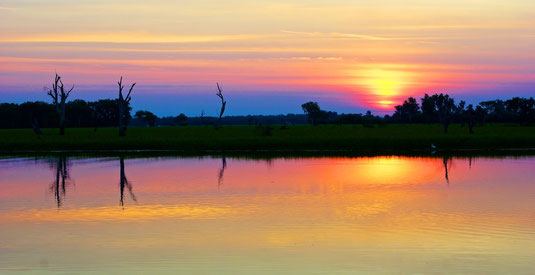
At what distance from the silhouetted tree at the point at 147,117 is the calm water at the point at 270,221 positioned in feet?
402

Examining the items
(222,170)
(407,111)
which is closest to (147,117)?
(407,111)

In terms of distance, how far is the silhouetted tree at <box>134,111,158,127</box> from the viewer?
153 metres

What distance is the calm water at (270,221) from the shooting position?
41.0 ft

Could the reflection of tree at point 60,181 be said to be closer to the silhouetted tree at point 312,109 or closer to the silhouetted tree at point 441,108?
the silhouetted tree at point 441,108

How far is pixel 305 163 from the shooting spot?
36312 mm

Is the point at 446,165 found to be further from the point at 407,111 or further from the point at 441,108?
the point at 407,111

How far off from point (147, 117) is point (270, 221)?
138807 mm

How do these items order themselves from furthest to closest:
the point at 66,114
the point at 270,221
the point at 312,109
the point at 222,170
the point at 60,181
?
the point at 312,109 → the point at 66,114 → the point at 222,170 → the point at 60,181 → the point at 270,221

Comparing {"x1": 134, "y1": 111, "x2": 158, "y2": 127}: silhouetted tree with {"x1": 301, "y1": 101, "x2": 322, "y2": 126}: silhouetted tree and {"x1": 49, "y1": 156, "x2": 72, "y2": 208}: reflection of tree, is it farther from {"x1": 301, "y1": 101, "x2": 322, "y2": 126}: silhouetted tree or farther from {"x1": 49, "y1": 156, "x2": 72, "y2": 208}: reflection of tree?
{"x1": 49, "y1": 156, "x2": 72, "y2": 208}: reflection of tree

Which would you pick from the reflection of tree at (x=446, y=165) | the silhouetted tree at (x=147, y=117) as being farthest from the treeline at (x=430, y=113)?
the reflection of tree at (x=446, y=165)

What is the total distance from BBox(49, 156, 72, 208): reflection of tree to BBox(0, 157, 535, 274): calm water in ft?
0.23

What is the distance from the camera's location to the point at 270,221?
55.3 feet

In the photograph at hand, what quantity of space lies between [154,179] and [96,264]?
15.5m

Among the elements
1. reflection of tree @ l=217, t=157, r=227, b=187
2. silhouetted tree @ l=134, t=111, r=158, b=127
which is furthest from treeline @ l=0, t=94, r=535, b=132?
reflection of tree @ l=217, t=157, r=227, b=187
